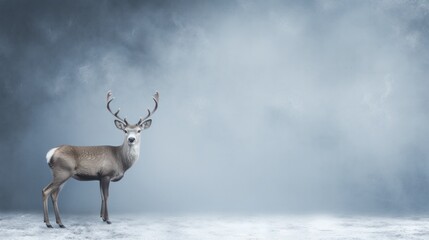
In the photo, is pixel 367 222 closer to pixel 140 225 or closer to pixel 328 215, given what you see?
pixel 328 215

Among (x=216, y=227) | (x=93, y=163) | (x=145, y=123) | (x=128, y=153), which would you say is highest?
(x=145, y=123)

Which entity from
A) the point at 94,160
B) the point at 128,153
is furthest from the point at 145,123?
the point at 94,160

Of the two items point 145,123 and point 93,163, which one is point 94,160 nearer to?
point 93,163

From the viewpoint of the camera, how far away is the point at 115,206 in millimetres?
10000

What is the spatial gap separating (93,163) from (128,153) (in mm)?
436

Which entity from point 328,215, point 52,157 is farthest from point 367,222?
point 52,157

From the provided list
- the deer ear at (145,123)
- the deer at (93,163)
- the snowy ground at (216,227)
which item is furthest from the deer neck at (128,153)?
the snowy ground at (216,227)

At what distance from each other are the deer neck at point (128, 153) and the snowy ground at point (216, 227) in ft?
2.56

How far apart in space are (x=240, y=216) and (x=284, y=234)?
5.78ft

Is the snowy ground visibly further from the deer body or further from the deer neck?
the deer neck

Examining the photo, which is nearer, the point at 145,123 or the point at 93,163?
the point at 93,163

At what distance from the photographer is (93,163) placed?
8188mm

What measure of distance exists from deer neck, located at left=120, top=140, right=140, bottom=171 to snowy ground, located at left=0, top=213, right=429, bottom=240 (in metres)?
0.78

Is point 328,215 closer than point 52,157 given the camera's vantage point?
No
